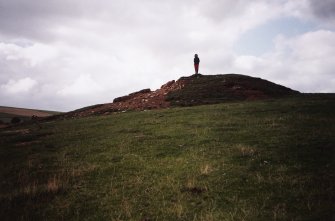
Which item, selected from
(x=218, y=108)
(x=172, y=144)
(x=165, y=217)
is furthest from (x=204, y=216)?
(x=218, y=108)

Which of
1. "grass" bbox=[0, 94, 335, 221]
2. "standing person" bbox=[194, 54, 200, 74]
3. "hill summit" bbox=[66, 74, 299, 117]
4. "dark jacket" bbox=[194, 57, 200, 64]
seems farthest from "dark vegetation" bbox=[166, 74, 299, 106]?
"grass" bbox=[0, 94, 335, 221]

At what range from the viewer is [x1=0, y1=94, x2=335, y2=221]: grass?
10547 mm

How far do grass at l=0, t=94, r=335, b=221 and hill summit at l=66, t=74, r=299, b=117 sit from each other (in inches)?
522

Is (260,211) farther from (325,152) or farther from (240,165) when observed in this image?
(325,152)

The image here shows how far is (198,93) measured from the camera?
131 feet

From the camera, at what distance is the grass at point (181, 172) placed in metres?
10.5

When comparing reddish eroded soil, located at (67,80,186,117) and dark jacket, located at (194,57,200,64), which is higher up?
dark jacket, located at (194,57,200,64)

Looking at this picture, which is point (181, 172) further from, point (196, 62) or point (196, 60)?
point (196, 62)

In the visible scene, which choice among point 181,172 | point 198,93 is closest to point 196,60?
point 198,93

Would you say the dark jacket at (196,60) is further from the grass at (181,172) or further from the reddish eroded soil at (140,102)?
the grass at (181,172)

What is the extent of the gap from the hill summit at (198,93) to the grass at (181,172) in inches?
522

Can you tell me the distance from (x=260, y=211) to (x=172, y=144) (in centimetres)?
939

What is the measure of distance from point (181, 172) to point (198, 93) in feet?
87.0

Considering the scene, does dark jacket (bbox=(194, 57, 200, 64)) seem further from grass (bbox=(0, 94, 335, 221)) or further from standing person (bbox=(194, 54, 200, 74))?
grass (bbox=(0, 94, 335, 221))
